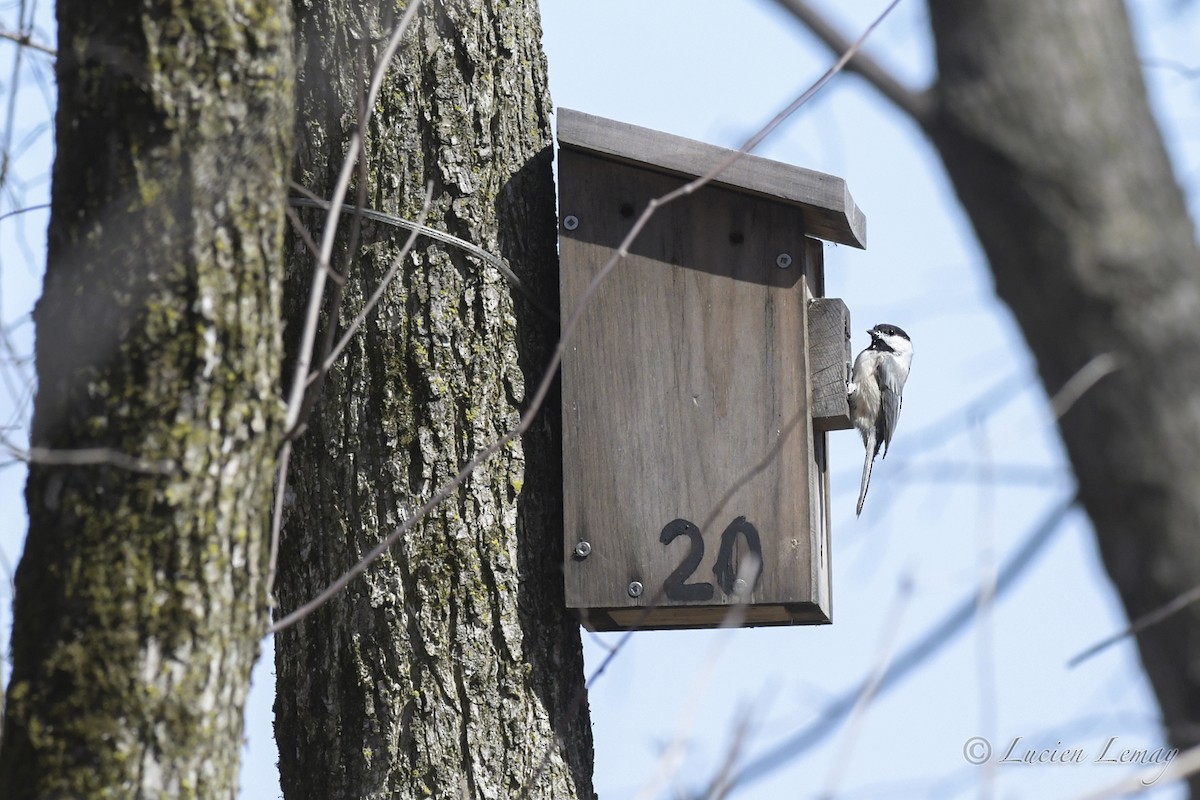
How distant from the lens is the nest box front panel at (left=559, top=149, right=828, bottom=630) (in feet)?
9.82

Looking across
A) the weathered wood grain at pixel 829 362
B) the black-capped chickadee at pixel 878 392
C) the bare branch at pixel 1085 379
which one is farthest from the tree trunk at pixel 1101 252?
the black-capped chickadee at pixel 878 392

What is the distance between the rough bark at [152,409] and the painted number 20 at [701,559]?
1.31 m

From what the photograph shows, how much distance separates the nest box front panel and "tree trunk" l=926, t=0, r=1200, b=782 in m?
1.63

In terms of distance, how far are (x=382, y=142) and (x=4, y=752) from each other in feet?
5.26

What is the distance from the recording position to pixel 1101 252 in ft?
4.32

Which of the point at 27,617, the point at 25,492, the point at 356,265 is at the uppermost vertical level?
the point at 356,265

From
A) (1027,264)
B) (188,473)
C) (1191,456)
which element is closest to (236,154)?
(188,473)

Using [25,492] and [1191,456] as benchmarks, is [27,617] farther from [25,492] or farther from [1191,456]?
[1191,456]

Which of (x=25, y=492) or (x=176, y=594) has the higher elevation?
→ (x=25, y=492)

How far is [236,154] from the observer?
1.81 metres

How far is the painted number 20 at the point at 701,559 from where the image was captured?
117 inches

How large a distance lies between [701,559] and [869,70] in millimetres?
1715

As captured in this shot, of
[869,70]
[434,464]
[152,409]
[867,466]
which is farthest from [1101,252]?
[867,466]

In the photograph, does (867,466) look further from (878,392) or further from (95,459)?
(95,459)
